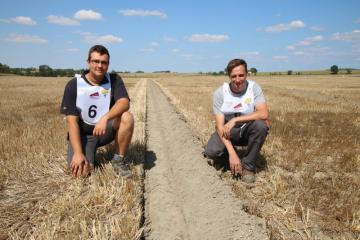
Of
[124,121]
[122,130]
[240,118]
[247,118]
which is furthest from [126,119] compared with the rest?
[247,118]

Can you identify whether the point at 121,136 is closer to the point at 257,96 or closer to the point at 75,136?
the point at 75,136

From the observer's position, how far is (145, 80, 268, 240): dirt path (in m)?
3.95

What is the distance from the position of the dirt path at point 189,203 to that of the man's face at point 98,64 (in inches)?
72.3

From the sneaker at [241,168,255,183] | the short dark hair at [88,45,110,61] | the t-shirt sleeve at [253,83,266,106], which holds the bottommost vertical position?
the sneaker at [241,168,255,183]

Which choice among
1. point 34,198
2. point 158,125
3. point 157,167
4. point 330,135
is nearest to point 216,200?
point 157,167

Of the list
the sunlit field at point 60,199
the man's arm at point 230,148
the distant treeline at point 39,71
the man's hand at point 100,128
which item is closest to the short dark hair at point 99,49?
the man's hand at point 100,128

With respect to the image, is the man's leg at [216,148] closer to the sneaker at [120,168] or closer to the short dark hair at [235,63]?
the short dark hair at [235,63]

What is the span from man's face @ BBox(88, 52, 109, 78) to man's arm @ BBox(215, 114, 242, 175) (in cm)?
195

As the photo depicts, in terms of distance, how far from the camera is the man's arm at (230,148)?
5395mm

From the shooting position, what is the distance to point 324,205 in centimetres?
446

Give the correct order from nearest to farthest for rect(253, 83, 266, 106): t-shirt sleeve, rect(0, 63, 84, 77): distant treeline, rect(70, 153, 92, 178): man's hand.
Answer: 1. rect(70, 153, 92, 178): man's hand
2. rect(253, 83, 266, 106): t-shirt sleeve
3. rect(0, 63, 84, 77): distant treeline

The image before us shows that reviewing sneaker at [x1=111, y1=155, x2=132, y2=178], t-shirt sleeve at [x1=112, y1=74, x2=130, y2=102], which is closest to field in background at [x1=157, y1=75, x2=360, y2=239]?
sneaker at [x1=111, y1=155, x2=132, y2=178]

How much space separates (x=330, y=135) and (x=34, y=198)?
7.18m

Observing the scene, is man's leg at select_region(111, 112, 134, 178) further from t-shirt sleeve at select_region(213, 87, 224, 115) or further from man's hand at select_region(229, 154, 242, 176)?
man's hand at select_region(229, 154, 242, 176)
